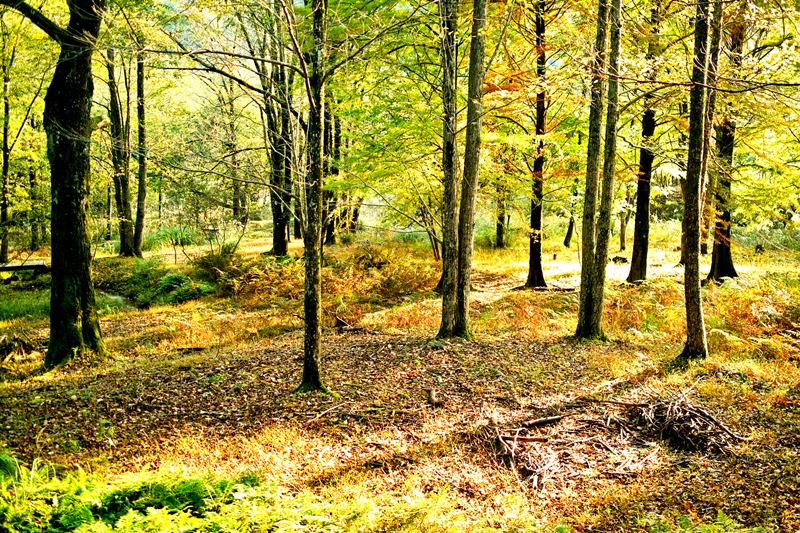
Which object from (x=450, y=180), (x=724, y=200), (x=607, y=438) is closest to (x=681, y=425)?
(x=607, y=438)

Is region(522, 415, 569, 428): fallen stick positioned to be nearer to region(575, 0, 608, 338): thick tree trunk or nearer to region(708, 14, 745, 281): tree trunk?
region(575, 0, 608, 338): thick tree trunk

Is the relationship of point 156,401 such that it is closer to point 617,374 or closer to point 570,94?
point 617,374

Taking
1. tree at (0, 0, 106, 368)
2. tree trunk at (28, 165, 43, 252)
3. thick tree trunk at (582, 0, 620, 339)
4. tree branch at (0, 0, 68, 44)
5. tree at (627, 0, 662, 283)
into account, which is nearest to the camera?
tree branch at (0, 0, 68, 44)

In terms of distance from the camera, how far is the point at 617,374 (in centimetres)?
748

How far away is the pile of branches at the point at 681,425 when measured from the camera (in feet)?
17.8

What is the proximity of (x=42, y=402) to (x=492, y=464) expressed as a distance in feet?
18.4

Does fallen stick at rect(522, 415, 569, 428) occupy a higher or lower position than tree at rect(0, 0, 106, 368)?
lower

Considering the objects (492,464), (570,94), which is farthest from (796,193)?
(492,464)

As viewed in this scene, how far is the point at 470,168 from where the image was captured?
9031 millimetres

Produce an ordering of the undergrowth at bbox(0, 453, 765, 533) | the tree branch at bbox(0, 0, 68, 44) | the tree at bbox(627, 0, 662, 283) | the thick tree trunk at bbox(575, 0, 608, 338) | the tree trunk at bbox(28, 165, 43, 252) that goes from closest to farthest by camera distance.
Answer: the undergrowth at bbox(0, 453, 765, 533)
the tree branch at bbox(0, 0, 68, 44)
the thick tree trunk at bbox(575, 0, 608, 338)
the tree at bbox(627, 0, 662, 283)
the tree trunk at bbox(28, 165, 43, 252)

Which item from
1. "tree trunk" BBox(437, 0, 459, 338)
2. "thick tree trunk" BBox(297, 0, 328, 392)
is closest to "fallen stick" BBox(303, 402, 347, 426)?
"thick tree trunk" BBox(297, 0, 328, 392)

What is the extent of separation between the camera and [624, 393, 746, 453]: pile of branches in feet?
17.8

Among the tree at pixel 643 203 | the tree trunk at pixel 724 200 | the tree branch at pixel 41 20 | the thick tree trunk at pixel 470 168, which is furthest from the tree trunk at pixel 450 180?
the tree trunk at pixel 724 200

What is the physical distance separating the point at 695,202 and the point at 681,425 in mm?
3655
